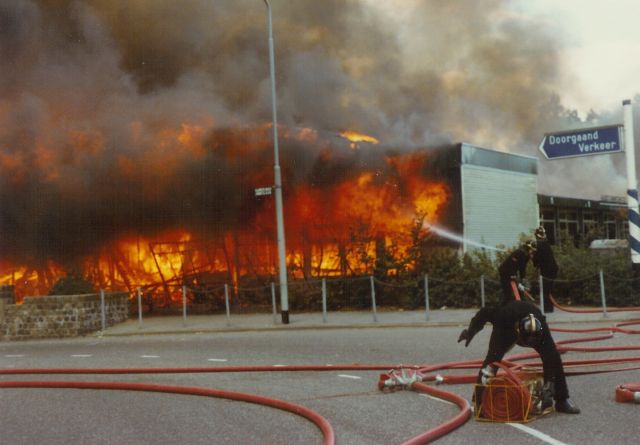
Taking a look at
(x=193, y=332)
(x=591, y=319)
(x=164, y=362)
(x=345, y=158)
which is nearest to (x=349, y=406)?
(x=164, y=362)

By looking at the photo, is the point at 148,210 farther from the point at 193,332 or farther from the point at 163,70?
the point at 193,332

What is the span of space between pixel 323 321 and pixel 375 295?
3447 millimetres

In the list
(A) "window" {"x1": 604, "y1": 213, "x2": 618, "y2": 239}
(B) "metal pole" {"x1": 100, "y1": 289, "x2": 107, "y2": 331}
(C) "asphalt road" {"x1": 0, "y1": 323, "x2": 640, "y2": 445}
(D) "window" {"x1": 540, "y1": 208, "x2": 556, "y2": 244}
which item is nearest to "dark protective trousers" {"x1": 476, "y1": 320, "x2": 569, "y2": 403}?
(C) "asphalt road" {"x1": 0, "y1": 323, "x2": 640, "y2": 445}

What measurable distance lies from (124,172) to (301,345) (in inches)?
626

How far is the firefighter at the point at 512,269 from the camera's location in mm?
7285

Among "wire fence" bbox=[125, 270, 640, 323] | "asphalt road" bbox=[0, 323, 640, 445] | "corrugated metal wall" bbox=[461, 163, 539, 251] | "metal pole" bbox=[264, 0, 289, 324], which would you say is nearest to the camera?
"asphalt road" bbox=[0, 323, 640, 445]

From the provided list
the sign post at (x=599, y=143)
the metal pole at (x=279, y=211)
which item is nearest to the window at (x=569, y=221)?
the metal pole at (x=279, y=211)

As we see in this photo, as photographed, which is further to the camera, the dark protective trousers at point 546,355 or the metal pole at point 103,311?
the metal pole at point 103,311

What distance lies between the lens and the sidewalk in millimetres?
16953

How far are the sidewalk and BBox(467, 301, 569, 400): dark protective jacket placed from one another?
372 inches

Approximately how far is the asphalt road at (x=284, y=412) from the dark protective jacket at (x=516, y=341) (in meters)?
0.31

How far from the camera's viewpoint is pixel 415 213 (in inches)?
955

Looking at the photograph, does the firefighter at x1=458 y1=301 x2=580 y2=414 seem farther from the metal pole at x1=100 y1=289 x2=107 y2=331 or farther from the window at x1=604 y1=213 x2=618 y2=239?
the window at x1=604 y1=213 x2=618 y2=239

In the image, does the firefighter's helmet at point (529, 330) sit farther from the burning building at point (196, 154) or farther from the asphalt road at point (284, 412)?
the burning building at point (196, 154)
